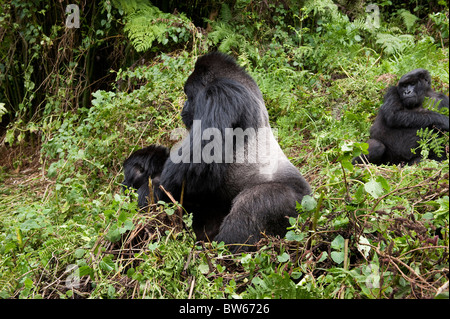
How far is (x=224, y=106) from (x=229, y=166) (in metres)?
0.35

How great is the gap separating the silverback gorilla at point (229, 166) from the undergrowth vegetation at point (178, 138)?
22 centimetres

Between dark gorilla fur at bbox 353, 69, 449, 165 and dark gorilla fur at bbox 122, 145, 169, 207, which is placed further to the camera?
dark gorilla fur at bbox 353, 69, 449, 165

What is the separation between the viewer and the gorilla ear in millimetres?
2352

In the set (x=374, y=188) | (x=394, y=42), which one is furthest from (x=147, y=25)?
(x=374, y=188)

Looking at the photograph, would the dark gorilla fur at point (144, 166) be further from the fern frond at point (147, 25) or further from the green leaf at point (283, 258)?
the fern frond at point (147, 25)

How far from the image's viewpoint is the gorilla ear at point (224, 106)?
2352 millimetres

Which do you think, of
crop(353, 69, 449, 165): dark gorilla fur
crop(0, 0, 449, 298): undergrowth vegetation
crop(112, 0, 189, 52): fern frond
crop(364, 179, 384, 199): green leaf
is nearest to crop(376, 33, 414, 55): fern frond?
crop(0, 0, 449, 298): undergrowth vegetation

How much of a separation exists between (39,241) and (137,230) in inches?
38.5

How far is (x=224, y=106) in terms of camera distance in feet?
7.78

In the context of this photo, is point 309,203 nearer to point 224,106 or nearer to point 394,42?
point 224,106

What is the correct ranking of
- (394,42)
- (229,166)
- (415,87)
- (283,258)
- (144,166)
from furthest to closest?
(394,42)
(415,87)
(144,166)
(229,166)
(283,258)

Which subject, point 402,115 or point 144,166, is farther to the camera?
point 402,115

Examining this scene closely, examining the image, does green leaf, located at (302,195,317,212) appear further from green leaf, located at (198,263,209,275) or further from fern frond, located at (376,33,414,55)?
fern frond, located at (376,33,414,55)

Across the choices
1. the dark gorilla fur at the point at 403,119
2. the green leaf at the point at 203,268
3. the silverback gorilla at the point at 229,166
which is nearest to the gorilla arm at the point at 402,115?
the dark gorilla fur at the point at 403,119
